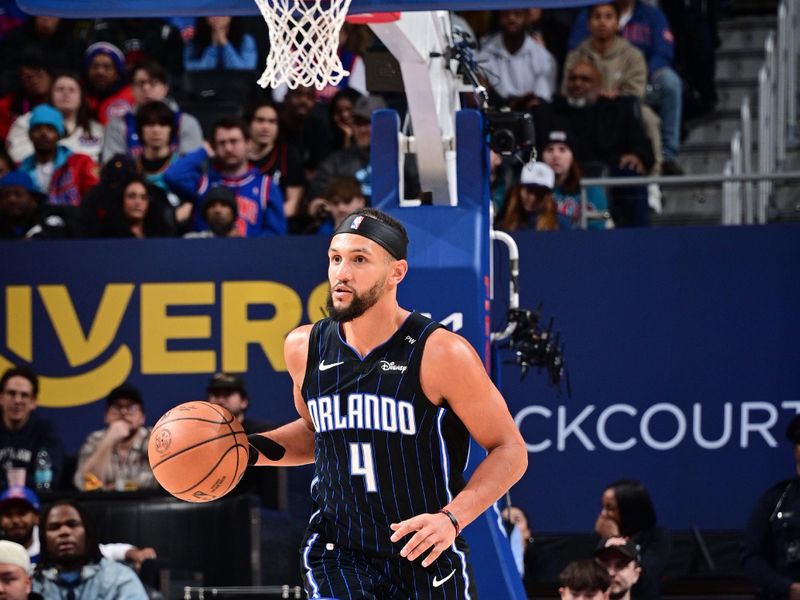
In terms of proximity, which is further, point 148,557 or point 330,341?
point 148,557

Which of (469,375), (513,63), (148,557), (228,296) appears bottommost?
(148,557)

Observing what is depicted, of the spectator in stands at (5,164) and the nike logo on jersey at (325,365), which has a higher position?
the spectator in stands at (5,164)

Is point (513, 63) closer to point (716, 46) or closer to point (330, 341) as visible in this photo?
point (716, 46)

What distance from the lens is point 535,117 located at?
1202 centimetres

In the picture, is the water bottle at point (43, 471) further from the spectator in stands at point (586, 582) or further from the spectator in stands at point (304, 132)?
the spectator in stands at point (586, 582)

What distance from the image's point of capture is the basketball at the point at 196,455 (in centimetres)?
547

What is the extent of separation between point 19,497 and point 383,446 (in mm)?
4611

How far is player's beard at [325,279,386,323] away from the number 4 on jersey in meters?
0.44

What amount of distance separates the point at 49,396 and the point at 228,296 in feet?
4.98

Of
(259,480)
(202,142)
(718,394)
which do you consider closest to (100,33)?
(202,142)

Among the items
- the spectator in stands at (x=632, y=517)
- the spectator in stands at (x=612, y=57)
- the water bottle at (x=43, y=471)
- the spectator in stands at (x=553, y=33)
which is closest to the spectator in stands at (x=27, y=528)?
the water bottle at (x=43, y=471)

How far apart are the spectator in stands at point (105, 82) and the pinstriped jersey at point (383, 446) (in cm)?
834

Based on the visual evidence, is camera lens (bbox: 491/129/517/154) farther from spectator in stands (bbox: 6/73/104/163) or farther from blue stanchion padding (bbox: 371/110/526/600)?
spectator in stands (bbox: 6/73/104/163)

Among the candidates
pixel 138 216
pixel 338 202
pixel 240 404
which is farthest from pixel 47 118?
pixel 240 404
